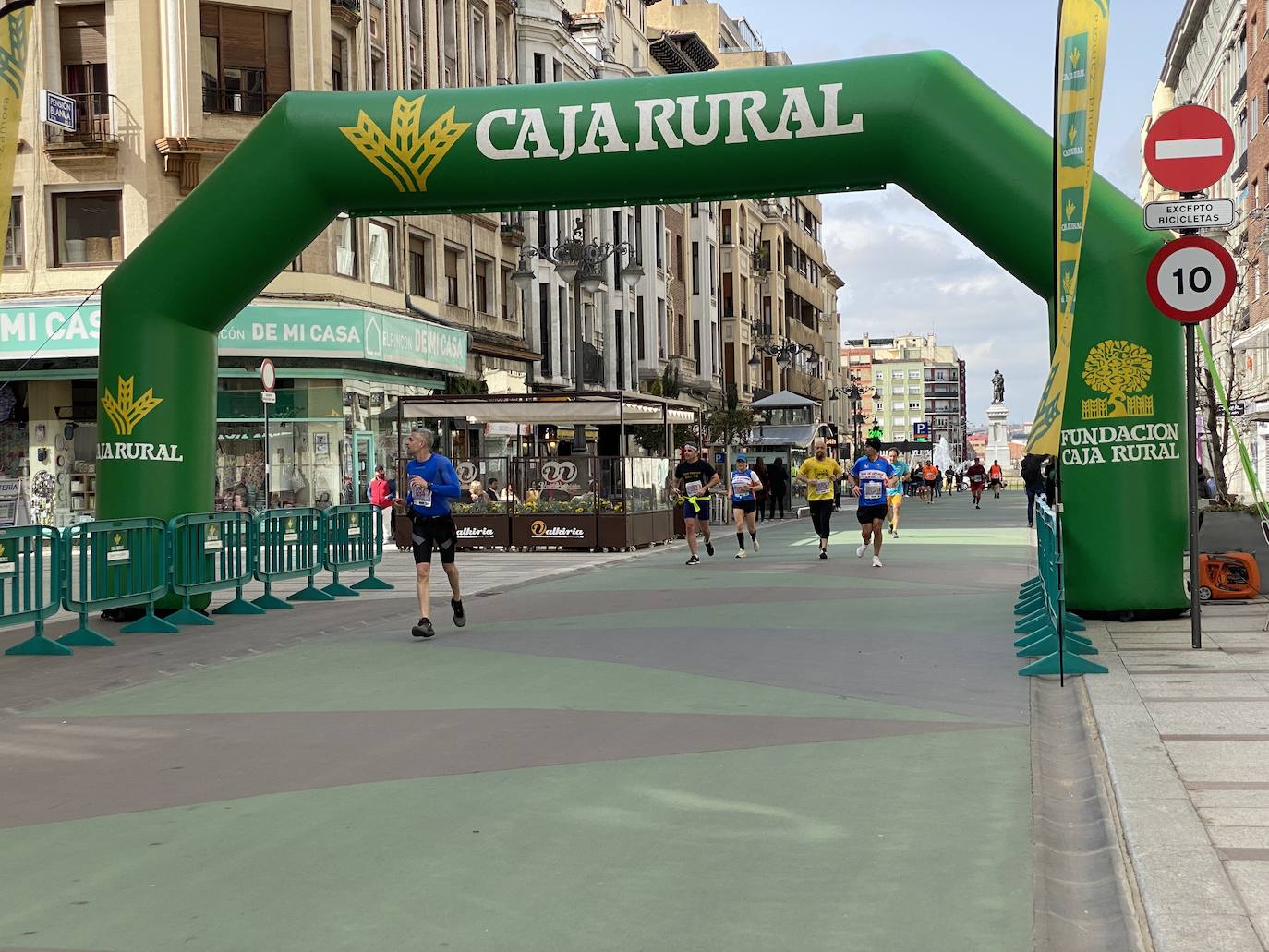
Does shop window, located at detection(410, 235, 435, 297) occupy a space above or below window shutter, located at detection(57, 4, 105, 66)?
below

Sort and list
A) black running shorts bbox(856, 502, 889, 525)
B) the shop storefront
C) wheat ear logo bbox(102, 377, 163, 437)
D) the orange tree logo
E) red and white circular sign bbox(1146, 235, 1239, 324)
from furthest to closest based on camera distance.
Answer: the shop storefront < black running shorts bbox(856, 502, 889, 525) < wheat ear logo bbox(102, 377, 163, 437) < the orange tree logo < red and white circular sign bbox(1146, 235, 1239, 324)

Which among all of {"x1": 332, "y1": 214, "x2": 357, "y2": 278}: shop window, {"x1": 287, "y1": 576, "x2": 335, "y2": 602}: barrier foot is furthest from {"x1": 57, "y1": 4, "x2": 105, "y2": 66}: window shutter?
{"x1": 287, "y1": 576, "x2": 335, "y2": 602}: barrier foot

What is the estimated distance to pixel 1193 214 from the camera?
1138cm

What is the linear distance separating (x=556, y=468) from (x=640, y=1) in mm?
41432

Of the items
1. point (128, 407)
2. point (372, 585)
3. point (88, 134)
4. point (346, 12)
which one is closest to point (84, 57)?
point (88, 134)

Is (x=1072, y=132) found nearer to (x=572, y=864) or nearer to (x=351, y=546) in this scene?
(x=572, y=864)

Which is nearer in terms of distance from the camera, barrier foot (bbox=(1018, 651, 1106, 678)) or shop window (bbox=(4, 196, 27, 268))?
barrier foot (bbox=(1018, 651, 1106, 678))

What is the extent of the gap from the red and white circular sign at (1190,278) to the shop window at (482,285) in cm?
3202

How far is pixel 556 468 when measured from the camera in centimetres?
2805

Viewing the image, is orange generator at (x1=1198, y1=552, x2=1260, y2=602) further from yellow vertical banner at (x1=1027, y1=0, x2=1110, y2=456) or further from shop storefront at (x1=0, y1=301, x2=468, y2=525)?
shop storefront at (x1=0, y1=301, x2=468, y2=525)

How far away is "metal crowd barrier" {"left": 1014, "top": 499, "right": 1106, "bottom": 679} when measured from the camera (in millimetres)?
10234

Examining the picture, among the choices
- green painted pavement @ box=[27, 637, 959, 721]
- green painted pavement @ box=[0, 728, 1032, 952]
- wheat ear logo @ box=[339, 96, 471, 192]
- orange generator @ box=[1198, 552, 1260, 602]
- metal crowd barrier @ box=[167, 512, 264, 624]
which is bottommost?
green painted pavement @ box=[0, 728, 1032, 952]

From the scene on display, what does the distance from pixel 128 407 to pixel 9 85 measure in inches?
138

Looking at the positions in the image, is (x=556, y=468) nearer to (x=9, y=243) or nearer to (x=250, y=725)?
(x=9, y=243)
